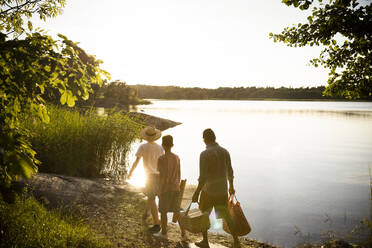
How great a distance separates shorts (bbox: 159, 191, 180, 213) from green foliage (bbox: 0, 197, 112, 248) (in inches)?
50.0

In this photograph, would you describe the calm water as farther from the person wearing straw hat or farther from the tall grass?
the tall grass

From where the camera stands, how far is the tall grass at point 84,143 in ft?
29.6

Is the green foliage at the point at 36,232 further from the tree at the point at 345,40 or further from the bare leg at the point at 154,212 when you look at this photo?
the tree at the point at 345,40

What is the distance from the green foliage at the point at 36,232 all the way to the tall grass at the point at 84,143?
3.95m

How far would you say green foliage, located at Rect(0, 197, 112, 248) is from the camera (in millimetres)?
4254

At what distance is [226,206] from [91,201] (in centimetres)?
372

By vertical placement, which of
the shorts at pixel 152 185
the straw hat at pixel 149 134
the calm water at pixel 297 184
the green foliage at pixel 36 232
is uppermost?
the straw hat at pixel 149 134

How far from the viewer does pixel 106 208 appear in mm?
6973

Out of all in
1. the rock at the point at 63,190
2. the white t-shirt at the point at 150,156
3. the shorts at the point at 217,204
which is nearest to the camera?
the shorts at the point at 217,204

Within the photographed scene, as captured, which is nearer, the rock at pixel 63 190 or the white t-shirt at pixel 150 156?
the white t-shirt at pixel 150 156

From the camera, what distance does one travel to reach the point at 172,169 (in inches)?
220

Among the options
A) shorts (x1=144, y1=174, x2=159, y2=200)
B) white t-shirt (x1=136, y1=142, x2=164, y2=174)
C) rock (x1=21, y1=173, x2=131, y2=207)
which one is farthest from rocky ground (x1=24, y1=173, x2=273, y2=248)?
white t-shirt (x1=136, y1=142, x2=164, y2=174)

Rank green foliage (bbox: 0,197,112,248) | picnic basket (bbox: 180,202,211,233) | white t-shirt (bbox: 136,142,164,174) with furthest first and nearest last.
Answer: white t-shirt (bbox: 136,142,164,174) < picnic basket (bbox: 180,202,211,233) < green foliage (bbox: 0,197,112,248)

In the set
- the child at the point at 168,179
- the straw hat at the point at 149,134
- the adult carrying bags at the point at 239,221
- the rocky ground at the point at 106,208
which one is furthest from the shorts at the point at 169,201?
the straw hat at the point at 149,134
